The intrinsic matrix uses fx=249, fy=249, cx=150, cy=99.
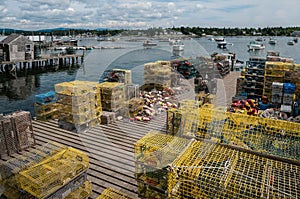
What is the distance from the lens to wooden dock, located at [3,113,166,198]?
6637 mm

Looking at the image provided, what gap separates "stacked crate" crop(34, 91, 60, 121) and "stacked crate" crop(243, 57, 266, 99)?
34.1 feet

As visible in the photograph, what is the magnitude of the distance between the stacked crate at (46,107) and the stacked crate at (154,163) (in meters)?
6.72

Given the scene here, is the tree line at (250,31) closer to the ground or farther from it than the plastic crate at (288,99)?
farther from it

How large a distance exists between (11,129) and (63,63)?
137 ft

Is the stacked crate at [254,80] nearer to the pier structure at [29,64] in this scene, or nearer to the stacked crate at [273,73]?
the stacked crate at [273,73]

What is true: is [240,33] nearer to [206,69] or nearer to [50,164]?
[206,69]

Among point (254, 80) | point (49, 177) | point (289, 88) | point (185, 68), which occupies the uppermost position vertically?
point (185, 68)

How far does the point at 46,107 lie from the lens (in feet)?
36.0

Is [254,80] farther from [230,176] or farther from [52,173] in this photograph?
[52,173]

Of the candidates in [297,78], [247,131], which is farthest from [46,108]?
[297,78]

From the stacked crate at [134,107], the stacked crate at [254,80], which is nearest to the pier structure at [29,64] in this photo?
the stacked crate at [134,107]

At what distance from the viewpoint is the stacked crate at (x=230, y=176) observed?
3577 mm

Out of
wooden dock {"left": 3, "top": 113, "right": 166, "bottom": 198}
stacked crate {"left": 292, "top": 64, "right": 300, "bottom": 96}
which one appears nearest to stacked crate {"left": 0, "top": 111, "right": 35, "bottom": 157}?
wooden dock {"left": 3, "top": 113, "right": 166, "bottom": 198}

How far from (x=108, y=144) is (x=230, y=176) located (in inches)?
222
